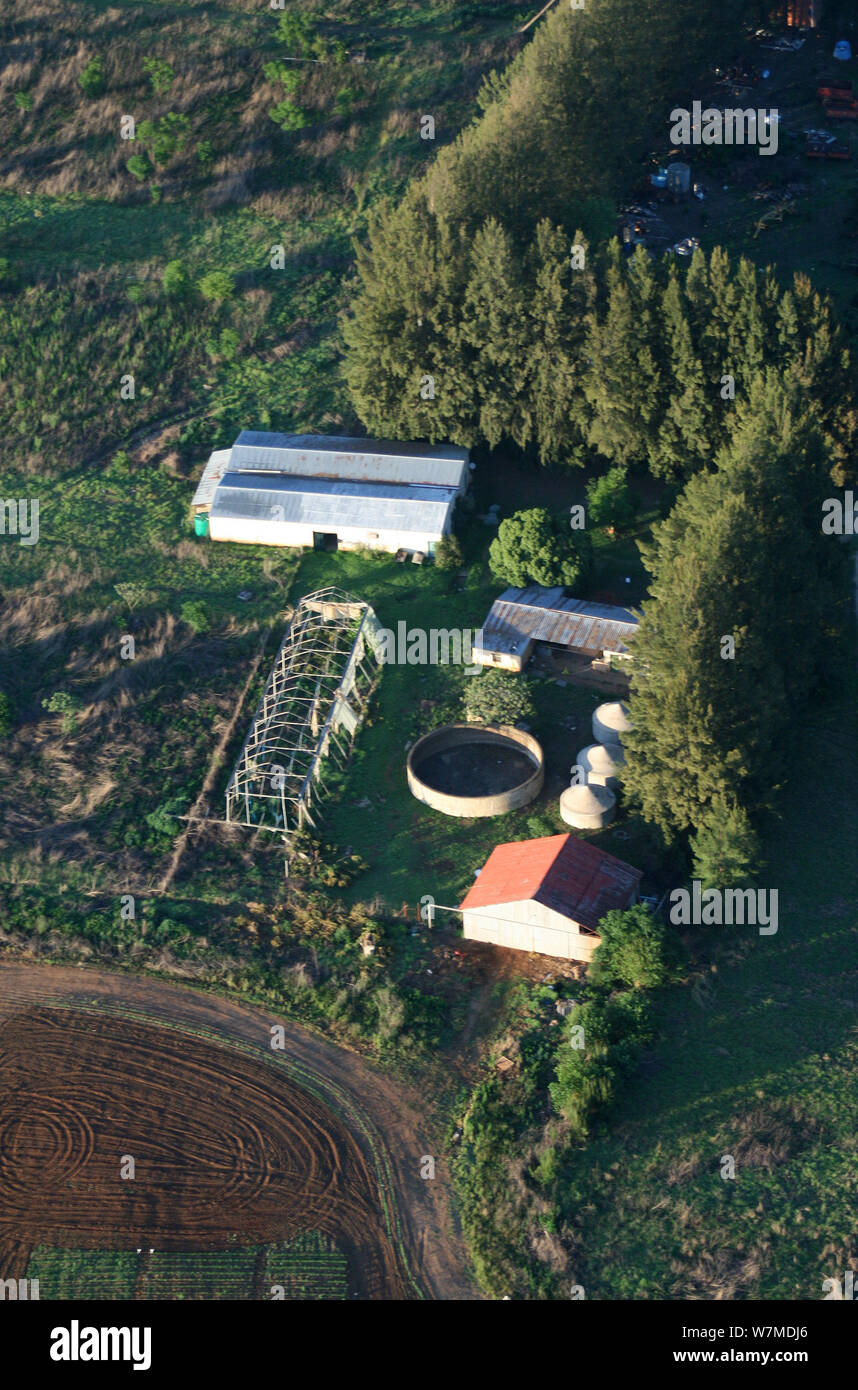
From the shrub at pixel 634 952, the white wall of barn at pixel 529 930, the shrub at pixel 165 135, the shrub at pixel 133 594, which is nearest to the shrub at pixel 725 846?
the shrub at pixel 634 952

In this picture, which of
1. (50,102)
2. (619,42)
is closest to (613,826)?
(619,42)

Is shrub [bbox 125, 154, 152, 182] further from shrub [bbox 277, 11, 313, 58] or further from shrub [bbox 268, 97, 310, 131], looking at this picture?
shrub [bbox 277, 11, 313, 58]

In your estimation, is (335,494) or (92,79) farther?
(92,79)

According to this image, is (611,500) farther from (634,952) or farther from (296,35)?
(296,35)

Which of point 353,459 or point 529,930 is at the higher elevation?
point 353,459

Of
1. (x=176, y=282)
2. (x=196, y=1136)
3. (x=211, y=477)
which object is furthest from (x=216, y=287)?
(x=196, y=1136)

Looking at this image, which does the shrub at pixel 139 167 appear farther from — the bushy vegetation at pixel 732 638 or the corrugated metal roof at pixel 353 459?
the bushy vegetation at pixel 732 638

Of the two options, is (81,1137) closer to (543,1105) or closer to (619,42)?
(543,1105)
